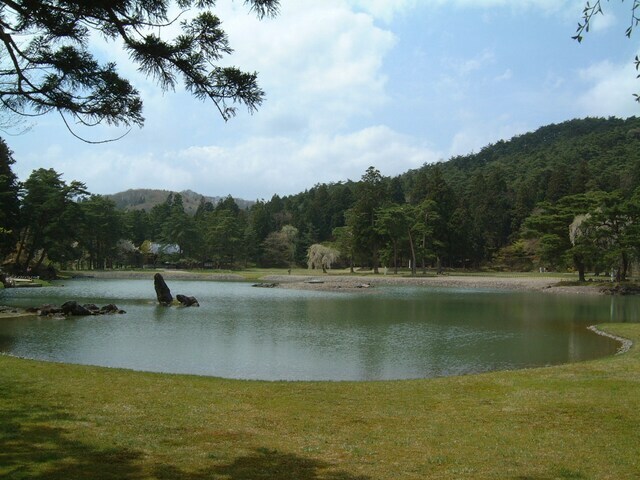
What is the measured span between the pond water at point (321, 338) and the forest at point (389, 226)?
14.9 m

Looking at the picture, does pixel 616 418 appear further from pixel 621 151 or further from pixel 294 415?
pixel 621 151

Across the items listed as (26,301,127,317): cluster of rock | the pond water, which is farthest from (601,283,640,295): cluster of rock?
(26,301,127,317): cluster of rock

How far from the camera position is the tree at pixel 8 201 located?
42438 millimetres

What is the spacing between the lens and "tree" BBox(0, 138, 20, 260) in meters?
42.4

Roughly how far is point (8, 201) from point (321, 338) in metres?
36.5

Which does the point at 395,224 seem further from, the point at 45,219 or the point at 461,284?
the point at 45,219

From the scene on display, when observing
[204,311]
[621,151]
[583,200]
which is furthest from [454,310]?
[621,151]

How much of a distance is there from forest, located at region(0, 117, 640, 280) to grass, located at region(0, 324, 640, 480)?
3373 centimetres

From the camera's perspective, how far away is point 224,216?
8169 centimetres

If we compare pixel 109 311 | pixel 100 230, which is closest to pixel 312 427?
pixel 109 311

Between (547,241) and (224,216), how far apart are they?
48.6 meters

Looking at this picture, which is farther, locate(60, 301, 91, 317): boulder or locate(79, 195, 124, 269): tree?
locate(79, 195, 124, 269): tree

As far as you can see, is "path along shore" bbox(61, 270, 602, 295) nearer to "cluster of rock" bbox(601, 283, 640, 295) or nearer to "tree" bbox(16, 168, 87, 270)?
"cluster of rock" bbox(601, 283, 640, 295)

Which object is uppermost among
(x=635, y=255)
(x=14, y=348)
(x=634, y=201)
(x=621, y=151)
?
(x=621, y=151)
